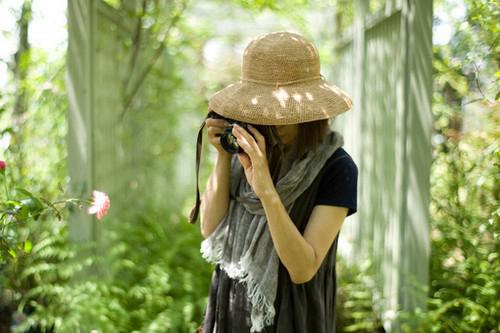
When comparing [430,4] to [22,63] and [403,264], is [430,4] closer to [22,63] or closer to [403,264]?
[403,264]

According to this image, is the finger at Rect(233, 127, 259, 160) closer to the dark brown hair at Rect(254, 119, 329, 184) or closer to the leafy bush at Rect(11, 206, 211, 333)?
the dark brown hair at Rect(254, 119, 329, 184)

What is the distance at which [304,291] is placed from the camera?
1.76 m

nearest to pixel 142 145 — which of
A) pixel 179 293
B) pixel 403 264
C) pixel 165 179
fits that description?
pixel 165 179

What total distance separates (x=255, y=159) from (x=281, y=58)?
1.03ft

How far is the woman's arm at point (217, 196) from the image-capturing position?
72.1 inches

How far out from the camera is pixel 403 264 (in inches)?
133

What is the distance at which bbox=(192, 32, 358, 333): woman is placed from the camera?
1623 mm

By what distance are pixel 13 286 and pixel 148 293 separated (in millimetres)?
875

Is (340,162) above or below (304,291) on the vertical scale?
above

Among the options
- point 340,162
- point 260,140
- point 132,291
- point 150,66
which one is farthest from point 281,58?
point 150,66

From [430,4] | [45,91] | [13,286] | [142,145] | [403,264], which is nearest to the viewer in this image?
[430,4]

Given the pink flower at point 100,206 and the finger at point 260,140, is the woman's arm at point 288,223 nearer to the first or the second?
the finger at point 260,140

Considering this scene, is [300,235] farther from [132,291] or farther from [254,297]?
[132,291]

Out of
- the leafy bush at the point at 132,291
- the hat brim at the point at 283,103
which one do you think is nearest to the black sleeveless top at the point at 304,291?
the hat brim at the point at 283,103
